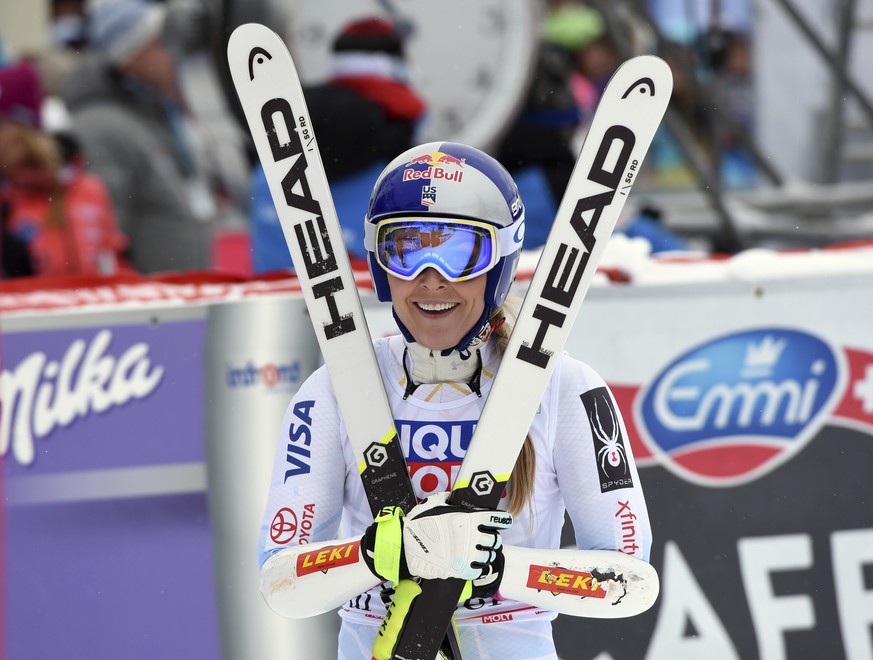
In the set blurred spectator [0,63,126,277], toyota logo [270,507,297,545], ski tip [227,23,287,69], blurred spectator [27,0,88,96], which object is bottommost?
toyota logo [270,507,297,545]

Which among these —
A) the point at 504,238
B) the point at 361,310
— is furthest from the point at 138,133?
the point at 504,238

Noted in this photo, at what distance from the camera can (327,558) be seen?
8.71 feet

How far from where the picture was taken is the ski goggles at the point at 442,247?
269cm

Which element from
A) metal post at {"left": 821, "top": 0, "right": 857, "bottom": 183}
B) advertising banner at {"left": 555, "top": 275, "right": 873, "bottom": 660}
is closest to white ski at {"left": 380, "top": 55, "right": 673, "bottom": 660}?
advertising banner at {"left": 555, "top": 275, "right": 873, "bottom": 660}

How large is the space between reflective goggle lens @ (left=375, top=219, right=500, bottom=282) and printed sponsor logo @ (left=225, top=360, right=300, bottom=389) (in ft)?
4.70

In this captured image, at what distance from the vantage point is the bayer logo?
2738 mm

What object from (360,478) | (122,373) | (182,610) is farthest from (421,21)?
(360,478)

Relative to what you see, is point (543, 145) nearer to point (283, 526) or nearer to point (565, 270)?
point (565, 270)

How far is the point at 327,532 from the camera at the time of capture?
2.85 m

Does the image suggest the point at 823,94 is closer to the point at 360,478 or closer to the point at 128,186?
the point at 128,186

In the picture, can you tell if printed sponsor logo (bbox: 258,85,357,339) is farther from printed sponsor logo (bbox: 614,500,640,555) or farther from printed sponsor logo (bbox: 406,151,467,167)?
printed sponsor logo (bbox: 614,500,640,555)

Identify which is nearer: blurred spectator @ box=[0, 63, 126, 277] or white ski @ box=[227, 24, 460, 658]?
white ski @ box=[227, 24, 460, 658]

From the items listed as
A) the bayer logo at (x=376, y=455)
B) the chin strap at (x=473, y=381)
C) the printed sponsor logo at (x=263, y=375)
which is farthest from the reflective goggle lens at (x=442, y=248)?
the printed sponsor logo at (x=263, y=375)

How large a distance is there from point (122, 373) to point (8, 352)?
38cm
